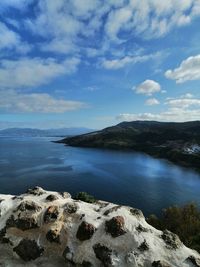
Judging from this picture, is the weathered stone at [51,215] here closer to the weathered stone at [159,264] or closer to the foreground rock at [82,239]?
the foreground rock at [82,239]

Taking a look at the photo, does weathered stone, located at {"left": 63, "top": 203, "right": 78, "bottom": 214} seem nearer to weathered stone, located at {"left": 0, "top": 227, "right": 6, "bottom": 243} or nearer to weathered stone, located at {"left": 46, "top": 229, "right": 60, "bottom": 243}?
weathered stone, located at {"left": 46, "top": 229, "right": 60, "bottom": 243}

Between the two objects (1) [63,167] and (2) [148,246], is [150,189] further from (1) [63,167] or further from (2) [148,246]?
(2) [148,246]

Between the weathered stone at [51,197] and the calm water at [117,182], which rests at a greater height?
the weathered stone at [51,197]

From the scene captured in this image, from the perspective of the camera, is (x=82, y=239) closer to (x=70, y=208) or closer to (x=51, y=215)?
(x=70, y=208)

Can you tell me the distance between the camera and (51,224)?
34.8m

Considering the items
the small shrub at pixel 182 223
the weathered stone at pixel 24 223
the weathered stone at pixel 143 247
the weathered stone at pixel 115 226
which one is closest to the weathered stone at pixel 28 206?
the weathered stone at pixel 24 223

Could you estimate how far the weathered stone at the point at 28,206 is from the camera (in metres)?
36.7

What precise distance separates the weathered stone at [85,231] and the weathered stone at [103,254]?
1.68 m

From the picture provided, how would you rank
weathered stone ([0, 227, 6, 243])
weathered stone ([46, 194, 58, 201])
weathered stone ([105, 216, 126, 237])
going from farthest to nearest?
weathered stone ([46, 194, 58, 201]), weathered stone ([0, 227, 6, 243]), weathered stone ([105, 216, 126, 237])

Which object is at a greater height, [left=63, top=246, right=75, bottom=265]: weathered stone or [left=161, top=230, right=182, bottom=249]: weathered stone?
[left=161, top=230, right=182, bottom=249]: weathered stone

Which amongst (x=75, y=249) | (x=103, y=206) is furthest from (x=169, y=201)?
(x=75, y=249)

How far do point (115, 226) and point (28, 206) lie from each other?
12108 millimetres

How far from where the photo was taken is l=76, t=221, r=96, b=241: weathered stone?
33.1 metres

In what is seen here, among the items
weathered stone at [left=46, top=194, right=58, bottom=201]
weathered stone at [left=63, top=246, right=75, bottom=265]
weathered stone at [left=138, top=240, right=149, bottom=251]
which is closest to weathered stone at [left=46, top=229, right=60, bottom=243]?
weathered stone at [left=63, top=246, right=75, bottom=265]
